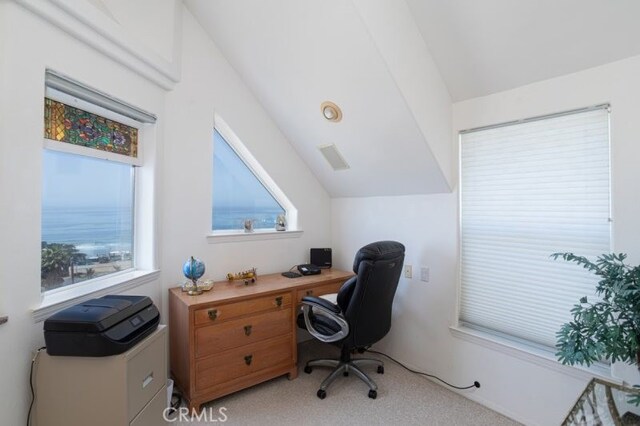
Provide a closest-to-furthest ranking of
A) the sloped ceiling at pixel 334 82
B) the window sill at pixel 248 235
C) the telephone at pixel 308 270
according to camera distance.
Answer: the sloped ceiling at pixel 334 82 → the window sill at pixel 248 235 → the telephone at pixel 308 270

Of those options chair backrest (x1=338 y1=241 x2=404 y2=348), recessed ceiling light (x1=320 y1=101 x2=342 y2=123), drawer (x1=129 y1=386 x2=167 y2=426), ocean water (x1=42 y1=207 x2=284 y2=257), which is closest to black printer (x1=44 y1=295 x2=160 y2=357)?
drawer (x1=129 y1=386 x2=167 y2=426)

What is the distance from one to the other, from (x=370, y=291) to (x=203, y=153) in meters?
1.73

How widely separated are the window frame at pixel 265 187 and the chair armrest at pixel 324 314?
859mm

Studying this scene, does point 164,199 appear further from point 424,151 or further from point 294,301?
point 424,151

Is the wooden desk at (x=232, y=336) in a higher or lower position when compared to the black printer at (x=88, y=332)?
lower

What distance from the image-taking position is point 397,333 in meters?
2.72

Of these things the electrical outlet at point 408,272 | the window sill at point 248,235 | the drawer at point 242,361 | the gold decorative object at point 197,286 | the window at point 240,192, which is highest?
the window at point 240,192

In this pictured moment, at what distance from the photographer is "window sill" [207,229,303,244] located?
2.59m

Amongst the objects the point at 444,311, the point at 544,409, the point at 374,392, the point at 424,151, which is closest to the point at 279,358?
the point at 374,392

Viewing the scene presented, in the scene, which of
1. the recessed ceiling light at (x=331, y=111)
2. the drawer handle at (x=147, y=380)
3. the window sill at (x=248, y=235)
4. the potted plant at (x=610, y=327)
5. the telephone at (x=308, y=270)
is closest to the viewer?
the potted plant at (x=610, y=327)

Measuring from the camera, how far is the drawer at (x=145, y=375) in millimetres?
1377

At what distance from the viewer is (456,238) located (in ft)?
7.48

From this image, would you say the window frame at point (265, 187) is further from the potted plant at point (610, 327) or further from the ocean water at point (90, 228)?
the potted plant at point (610, 327)

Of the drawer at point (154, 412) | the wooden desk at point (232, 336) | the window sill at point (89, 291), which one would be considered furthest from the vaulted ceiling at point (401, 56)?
the drawer at point (154, 412)
